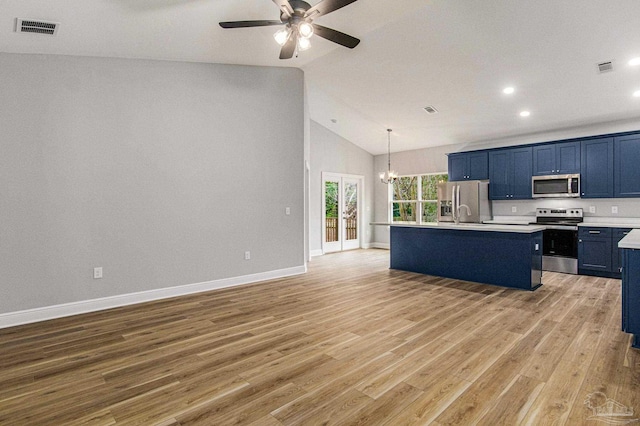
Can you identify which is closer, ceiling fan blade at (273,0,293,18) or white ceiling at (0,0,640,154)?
ceiling fan blade at (273,0,293,18)

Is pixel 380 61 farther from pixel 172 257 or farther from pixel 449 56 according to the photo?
pixel 172 257

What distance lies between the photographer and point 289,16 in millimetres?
2904

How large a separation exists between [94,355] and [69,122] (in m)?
2.58

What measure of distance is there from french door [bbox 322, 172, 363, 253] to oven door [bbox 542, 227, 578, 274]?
448 centimetres

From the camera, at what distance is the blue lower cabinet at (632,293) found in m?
2.65

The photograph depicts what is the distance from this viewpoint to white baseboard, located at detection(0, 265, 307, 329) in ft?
11.1

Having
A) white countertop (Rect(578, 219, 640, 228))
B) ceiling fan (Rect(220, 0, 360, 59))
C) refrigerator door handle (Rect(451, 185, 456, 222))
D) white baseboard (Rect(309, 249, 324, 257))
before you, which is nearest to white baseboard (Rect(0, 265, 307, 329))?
white baseboard (Rect(309, 249, 324, 257))

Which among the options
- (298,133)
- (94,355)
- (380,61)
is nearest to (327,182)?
(298,133)

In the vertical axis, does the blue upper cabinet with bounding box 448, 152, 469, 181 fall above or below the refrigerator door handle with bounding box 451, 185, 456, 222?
above

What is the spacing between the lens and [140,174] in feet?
13.5

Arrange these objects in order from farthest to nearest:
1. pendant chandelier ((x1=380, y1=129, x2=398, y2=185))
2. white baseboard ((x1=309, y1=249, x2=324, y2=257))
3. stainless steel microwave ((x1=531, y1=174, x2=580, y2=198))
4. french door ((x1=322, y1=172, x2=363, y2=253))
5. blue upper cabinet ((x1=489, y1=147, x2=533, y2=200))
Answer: french door ((x1=322, y1=172, x2=363, y2=253))
white baseboard ((x1=309, y1=249, x2=324, y2=257))
pendant chandelier ((x1=380, y1=129, x2=398, y2=185))
blue upper cabinet ((x1=489, y1=147, x2=533, y2=200))
stainless steel microwave ((x1=531, y1=174, x2=580, y2=198))

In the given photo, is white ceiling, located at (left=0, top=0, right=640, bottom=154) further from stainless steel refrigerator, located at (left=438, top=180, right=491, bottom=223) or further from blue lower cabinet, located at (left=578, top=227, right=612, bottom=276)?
blue lower cabinet, located at (left=578, top=227, right=612, bottom=276)

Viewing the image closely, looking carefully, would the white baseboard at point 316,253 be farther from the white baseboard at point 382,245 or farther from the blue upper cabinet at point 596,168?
the blue upper cabinet at point 596,168

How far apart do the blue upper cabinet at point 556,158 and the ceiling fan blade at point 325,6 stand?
5344 mm
